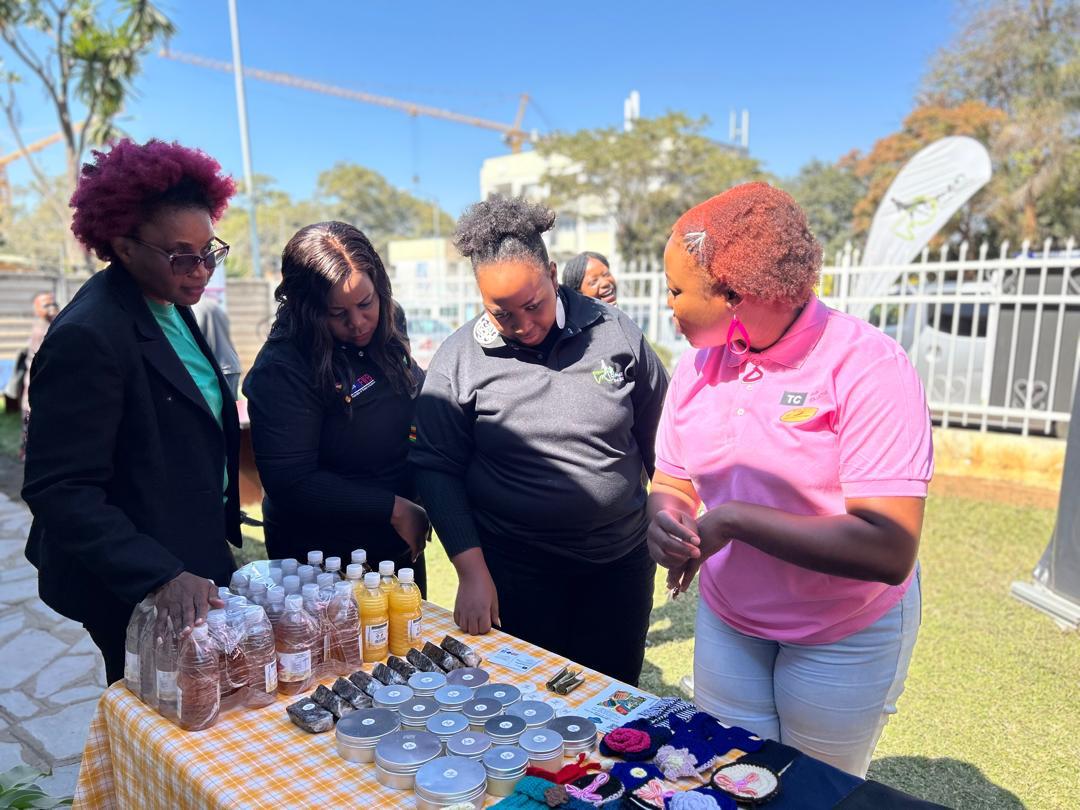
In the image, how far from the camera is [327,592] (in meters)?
1.76

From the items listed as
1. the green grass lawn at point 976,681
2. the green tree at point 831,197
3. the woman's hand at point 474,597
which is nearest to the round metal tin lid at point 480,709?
the woman's hand at point 474,597

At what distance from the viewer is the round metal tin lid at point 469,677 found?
66.2 inches

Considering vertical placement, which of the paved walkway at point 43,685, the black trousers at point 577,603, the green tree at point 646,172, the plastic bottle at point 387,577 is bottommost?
the paved walkway at point 43,685

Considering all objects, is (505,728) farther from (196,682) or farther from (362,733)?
(196,682)

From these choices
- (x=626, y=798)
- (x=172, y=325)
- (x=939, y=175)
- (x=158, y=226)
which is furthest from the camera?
(x=939, y=175)

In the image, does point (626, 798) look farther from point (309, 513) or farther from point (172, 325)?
point (172, 325)

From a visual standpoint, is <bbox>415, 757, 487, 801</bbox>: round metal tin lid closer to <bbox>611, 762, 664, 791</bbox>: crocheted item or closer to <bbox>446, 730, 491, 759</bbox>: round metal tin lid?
<bbox>446, 730, 491, 759</bbox>: round metal tin lid

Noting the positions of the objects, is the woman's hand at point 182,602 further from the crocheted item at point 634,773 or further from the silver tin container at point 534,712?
the crocheted item at point 634,773

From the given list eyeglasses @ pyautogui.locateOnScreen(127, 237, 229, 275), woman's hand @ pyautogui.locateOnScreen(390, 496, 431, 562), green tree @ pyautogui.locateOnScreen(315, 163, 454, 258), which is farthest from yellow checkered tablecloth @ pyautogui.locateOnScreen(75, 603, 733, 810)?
green tree @ pyautogui.locateOnScreen(315, 163, 454, 258)

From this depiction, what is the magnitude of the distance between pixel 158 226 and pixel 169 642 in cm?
96

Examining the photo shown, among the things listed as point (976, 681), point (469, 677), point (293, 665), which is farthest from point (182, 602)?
point (976, 681)

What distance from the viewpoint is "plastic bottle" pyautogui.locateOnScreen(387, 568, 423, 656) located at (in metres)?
1.84

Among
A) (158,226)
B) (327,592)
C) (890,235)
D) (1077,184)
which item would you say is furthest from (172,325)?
(1077,184)

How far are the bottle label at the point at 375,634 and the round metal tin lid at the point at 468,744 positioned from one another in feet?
1.40
